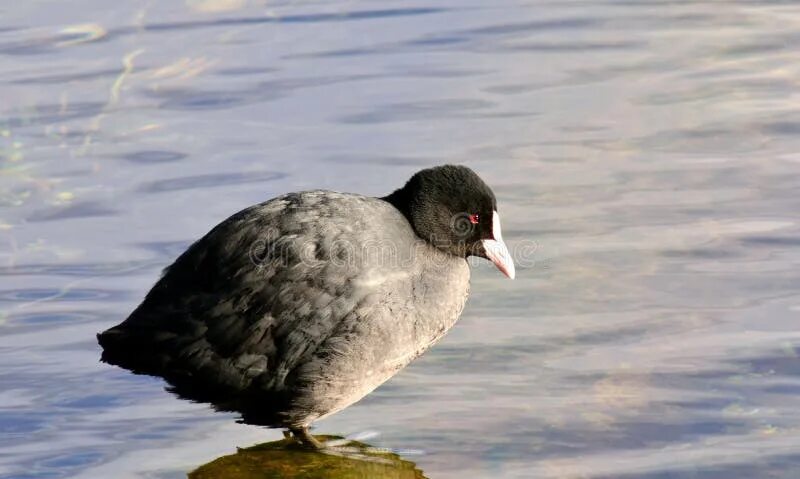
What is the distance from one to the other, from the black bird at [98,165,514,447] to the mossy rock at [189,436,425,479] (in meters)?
0.15

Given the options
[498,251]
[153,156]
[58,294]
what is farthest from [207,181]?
[498,251]

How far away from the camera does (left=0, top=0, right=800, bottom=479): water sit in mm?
5668

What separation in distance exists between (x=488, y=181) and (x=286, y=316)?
9.85 feet

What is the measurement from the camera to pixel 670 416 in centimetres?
564

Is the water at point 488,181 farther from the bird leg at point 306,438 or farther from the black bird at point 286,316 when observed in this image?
the black bird at point 286,316

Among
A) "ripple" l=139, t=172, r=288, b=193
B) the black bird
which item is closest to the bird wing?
the black bird

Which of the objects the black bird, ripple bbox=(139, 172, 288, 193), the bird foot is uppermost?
ripple bbox=(139, 172, 288, 193)

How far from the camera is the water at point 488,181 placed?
567 cm

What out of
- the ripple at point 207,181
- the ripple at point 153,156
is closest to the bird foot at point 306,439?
the ripple at point 207,181

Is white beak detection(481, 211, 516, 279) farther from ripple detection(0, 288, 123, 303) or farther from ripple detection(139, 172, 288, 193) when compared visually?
ripple detection(139, 172, 288, 193)

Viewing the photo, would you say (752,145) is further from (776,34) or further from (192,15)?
(192,15)

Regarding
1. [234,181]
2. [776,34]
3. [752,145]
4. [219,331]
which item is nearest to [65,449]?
[219,331]

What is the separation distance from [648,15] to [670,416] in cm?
660

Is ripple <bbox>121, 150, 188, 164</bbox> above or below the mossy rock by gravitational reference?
above
